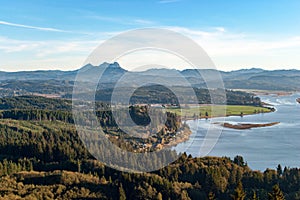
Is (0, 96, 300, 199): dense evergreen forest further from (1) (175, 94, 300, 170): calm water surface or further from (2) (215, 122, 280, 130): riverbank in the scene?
(2) (215, 122, 280, 130): riverbank

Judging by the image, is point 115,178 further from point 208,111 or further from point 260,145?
point 208,111

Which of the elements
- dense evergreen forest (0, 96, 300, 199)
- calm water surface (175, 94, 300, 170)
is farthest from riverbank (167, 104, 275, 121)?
dense evergreen forest (0, 96, 300, 199)

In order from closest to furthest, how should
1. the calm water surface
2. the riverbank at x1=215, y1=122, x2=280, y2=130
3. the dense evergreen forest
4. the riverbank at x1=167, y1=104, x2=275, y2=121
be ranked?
the dense evergreen forest → the calm water surface → the riverbank at x1=167, y1=104, x2=275, y2=121 → the riverbank at x1=215, y1=122, x2=280, y2=130

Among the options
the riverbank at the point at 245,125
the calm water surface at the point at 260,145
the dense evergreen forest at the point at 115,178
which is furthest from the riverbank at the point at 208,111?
the dense evergreen forest at the point at 115,178

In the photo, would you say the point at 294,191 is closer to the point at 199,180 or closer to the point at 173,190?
the point at 199,180

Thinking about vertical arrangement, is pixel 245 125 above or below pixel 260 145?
above

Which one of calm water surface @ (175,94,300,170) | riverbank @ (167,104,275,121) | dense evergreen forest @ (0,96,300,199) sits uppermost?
riverbank @ (167,104,275,121)

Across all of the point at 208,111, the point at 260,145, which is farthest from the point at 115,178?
the point at 208,111

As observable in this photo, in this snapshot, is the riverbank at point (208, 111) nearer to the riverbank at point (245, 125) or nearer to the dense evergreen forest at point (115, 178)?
the riverbank at point (245, 125)

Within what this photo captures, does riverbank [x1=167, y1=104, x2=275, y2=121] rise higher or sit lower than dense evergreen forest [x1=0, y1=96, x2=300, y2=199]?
higher
